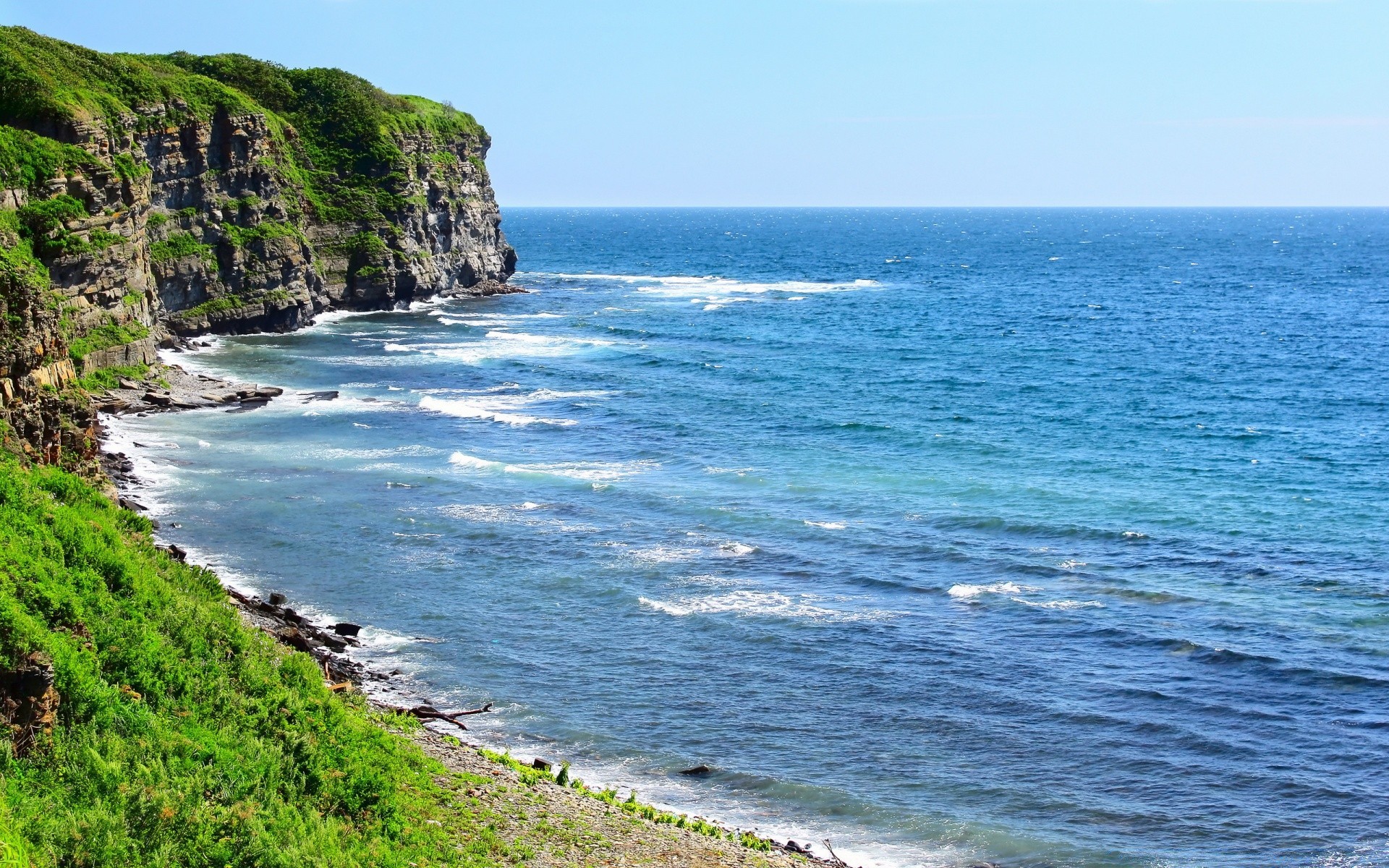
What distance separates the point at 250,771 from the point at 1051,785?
2103cm

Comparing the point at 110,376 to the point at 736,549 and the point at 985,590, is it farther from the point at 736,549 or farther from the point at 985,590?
the point at 985,590

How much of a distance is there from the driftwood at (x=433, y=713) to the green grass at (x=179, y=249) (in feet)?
214

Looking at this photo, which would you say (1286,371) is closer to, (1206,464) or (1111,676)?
(1206,464)

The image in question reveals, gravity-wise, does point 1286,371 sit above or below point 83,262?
below

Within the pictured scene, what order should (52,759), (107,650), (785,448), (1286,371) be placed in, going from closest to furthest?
(52,759) < (107,650) < (785,448) < (1286,371)

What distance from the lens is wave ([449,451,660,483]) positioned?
2505 inches

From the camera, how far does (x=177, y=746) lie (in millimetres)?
23812

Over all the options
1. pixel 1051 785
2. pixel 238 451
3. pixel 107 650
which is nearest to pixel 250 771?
pixel 107 650

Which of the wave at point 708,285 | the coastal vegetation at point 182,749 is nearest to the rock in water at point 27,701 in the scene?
the coastal vegetation at point 182,749

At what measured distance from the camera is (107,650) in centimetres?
2598

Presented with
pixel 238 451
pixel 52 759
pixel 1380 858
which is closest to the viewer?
pixel 52 759

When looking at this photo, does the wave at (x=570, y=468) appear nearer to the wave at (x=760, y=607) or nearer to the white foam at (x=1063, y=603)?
the wave at (x=760, y=607)

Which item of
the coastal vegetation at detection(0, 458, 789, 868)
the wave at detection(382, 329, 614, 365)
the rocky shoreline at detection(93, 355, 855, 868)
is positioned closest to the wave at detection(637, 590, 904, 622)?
the rocky shoreline at detection(93, 355, 855, 868)

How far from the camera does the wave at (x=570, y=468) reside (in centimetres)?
6362
